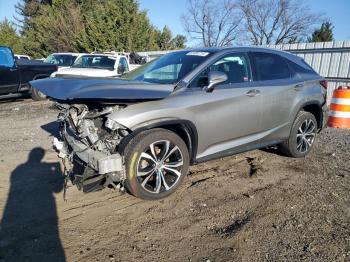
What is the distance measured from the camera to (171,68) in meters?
4.57

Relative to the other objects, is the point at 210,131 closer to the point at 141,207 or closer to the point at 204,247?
the point at 141,207

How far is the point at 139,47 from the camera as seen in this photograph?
1318 inches

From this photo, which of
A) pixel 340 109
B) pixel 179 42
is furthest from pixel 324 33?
pixel 340 109

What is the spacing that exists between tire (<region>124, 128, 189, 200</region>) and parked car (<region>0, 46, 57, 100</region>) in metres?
8.73

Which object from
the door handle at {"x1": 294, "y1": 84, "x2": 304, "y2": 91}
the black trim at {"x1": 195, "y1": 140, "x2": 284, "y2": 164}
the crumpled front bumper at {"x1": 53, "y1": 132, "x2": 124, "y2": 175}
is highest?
the door handle at {"x1": 294, "y1": 84, "x2": 304, "y2": 91}

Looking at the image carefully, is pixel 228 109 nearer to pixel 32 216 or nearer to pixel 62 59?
pixel 32 216

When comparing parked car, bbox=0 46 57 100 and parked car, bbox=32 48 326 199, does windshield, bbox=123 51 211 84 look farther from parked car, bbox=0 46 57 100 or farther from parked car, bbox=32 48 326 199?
parked car, bbox=0 46 57 100

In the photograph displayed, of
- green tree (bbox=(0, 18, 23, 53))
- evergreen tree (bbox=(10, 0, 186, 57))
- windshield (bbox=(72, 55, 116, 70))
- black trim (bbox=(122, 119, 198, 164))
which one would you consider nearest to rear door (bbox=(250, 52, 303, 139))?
black trim (bbox=(122, 119, 198, 164))

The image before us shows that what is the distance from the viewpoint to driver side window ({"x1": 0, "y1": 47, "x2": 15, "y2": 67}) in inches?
411

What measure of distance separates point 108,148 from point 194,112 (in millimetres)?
1110

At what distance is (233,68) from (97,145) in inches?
86.5

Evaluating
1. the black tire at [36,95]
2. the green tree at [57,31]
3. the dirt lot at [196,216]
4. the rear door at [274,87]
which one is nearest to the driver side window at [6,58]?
the black tire at [36,95]

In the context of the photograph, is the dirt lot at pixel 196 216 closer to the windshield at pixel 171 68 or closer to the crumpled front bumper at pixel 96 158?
the crumpled front bumper at pixel 96 158

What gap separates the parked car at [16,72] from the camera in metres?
10.6
